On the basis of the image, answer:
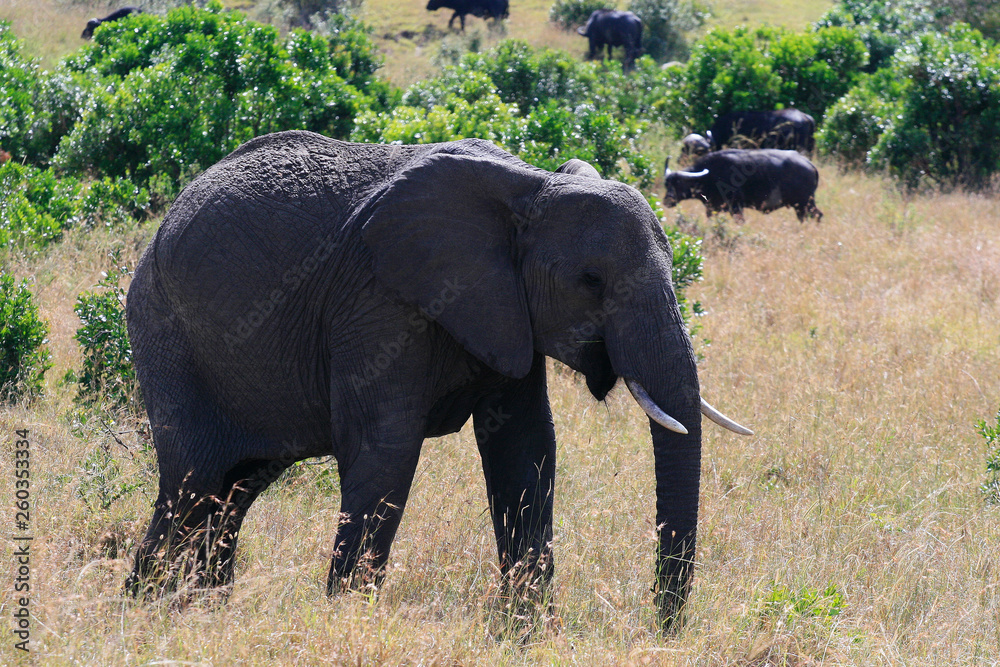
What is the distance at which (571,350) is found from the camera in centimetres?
404

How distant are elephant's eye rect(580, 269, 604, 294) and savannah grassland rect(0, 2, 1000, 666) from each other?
1.15 m

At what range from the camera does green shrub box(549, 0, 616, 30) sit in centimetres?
3000

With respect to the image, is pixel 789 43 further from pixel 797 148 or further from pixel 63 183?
pixel 63 183

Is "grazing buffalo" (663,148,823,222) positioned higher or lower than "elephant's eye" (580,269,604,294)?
lower

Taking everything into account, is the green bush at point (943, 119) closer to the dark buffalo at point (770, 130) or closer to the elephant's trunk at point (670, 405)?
the dark buffalo at point (770, 130)

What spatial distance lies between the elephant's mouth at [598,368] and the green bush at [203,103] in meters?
7.64

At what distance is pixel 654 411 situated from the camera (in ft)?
12.3

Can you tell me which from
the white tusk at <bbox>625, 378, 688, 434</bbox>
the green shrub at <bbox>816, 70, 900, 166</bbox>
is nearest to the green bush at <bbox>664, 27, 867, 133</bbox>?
the green shrub at <bbox>816, 70, 900, 166</bbox>

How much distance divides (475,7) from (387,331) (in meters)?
28.5

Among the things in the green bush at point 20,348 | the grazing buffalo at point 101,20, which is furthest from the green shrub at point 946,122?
the grazing buffalo at point 101,20

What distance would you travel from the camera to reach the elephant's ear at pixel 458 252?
397 cm

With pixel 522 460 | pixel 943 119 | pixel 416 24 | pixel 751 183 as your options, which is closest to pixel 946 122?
pixel 943 119

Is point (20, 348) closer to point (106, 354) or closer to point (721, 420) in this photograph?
point (106, 354)

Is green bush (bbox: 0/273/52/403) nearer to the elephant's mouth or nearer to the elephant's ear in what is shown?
the elephant's ear
